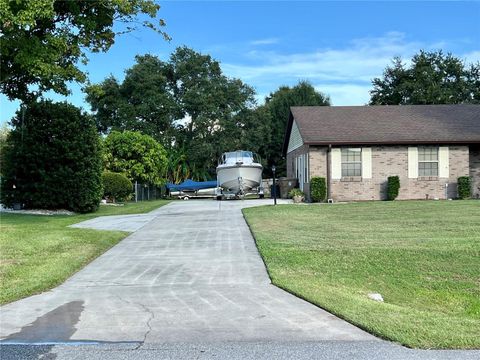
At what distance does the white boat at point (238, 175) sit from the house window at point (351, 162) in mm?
4966

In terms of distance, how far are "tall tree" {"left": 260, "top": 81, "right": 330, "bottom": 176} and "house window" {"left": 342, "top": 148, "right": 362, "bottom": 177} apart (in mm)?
23915

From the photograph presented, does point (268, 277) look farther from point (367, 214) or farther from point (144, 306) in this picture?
point (367, 214)

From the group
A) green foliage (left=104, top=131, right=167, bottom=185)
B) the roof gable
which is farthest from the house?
green foliage (left=104, top=131, right=167, bottom=185)

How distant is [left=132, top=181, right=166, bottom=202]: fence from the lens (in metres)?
33.2

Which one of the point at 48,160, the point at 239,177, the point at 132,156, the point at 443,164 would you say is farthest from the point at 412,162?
the point at 132,156

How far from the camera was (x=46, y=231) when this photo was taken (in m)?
13.2

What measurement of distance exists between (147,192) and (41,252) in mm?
26169

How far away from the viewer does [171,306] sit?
6527 millimetres

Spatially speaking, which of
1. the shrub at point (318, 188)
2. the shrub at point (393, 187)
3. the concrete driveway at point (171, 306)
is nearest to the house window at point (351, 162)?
the shrub at point (318, 188)

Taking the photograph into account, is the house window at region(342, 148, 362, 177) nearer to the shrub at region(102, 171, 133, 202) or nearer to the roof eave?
the roof eave

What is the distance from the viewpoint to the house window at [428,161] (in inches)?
997

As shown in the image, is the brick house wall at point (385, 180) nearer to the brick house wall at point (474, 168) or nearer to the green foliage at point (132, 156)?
the brick house wall at point (474, 168)

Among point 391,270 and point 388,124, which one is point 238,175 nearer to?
point 388,124

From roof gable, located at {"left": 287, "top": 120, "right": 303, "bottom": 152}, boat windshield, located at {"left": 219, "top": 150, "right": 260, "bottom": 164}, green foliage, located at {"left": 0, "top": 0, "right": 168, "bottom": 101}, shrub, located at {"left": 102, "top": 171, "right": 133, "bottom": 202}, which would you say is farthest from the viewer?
shrub, located at {"left": 102, "top": 171, "right": 133, "bottom": 202}
